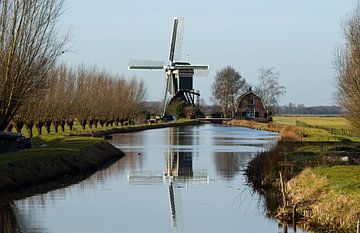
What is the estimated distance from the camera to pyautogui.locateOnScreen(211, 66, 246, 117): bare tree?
122 metres

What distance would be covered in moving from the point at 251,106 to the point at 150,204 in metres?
99.1

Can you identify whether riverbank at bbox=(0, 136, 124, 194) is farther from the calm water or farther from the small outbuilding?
the small outbuilding

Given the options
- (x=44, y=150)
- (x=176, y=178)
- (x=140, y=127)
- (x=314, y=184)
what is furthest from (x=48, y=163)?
(x=140, y=127)

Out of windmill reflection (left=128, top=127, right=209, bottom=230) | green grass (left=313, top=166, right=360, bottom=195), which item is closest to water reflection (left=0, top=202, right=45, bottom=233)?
windmill reflection (left=128, top=127, right=209, bottom=230)

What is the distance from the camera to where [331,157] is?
2712cm

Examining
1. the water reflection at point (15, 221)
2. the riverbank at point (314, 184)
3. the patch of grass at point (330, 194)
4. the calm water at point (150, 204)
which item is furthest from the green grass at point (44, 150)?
the patch of grass at point (330, 194)

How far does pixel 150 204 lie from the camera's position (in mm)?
23141

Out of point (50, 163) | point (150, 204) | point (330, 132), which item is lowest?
point (150, 204)

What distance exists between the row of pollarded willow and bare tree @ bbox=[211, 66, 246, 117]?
1524 cm

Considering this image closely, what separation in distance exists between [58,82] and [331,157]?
41.1m

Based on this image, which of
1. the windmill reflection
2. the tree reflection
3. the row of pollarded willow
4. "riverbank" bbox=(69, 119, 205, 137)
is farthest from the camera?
"riverbank" bbox=(69, 119, 205, 137)

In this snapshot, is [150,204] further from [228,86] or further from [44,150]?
[228,86]

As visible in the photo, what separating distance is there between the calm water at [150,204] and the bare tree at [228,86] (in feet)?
280

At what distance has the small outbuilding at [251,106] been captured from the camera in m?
121
